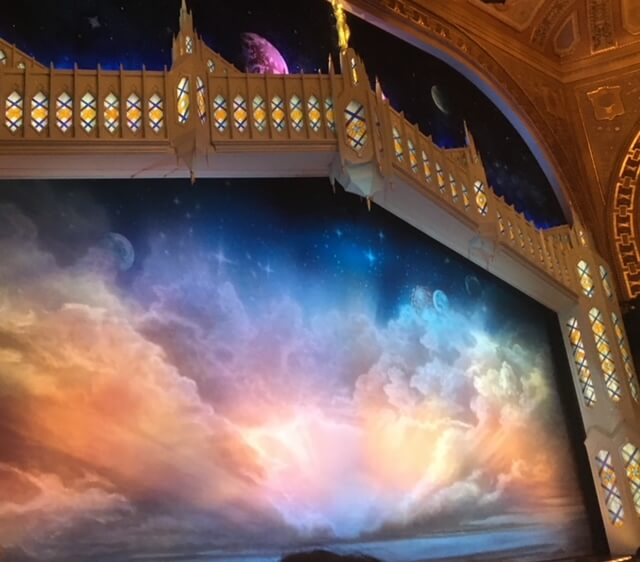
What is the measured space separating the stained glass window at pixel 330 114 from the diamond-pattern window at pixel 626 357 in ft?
21.0

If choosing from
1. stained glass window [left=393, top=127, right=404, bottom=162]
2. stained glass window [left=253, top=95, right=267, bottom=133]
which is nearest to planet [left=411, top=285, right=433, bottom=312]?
stained glass window [left=393, top=127, right=404, bottom=162]

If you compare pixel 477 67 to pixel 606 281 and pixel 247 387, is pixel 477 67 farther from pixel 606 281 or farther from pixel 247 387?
pixel 247 387

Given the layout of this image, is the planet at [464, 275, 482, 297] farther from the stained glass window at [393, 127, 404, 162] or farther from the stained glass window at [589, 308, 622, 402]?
the stained glass window at [393, 127, 404, 162]

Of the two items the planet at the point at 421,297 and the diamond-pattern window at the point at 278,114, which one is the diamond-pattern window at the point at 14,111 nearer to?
the diamond-pattern window at the point at 278,114

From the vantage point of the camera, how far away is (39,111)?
6.41m

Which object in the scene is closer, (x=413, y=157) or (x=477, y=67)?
(x=413, y=157)

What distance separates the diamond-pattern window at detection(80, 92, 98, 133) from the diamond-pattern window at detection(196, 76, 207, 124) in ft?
3.01

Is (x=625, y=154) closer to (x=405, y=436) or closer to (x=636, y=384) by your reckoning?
(x=636, y=384)

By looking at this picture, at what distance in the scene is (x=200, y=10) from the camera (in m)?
8.23

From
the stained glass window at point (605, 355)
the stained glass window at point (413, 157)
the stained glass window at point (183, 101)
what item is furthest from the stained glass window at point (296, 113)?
the stained glass window at point (605, 355)

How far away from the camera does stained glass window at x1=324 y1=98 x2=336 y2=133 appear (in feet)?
23.8

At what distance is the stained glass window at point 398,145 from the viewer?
7.77m

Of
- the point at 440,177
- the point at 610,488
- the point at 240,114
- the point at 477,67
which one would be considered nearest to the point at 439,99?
the point at 477,67

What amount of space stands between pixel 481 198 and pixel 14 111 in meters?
5.47
